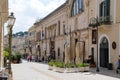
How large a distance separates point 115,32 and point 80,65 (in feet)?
16.0

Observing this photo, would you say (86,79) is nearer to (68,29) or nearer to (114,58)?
(114,58)

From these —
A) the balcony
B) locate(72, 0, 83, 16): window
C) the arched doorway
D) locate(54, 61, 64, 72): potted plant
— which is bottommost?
locate(54, 61, 64, 72): potted plant

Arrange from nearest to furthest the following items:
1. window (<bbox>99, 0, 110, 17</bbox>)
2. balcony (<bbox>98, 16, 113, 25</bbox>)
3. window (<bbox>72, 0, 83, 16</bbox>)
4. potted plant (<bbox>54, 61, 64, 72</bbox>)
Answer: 1. potted plant (<bbox>54, 61, 64, 72</bbox>)
2. balcony (<bbox>98, 16, 113, 25</bbox>)
3. window (<bbox>99, 0, 110, 17</bbox>)
4. window (<bbox>72, 0, 83, 16</bbox>)

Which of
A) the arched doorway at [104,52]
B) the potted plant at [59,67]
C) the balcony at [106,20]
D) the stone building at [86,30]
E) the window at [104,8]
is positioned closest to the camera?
the potted plant at [59,67]

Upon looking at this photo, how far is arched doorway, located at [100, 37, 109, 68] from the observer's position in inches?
1346

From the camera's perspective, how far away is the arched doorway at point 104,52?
112ft

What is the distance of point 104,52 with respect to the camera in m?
34.9

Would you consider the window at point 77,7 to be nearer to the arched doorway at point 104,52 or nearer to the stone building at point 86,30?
the stone building at point 86,30

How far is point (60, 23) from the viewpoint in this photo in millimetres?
55469

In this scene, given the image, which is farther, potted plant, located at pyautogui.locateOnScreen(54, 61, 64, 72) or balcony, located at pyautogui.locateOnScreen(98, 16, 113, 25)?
balcony, located at pyautogui.locateOnScreen(98, 16, 113, 25)

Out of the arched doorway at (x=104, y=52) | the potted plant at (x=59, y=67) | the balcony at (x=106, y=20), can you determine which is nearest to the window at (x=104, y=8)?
the balcony at (x=106, y=20)

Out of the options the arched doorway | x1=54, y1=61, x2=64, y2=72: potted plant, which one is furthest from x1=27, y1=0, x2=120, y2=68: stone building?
x1=54, y1=61, x2=64, y2=72: potted plant

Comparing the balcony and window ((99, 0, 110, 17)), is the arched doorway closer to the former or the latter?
the balcony

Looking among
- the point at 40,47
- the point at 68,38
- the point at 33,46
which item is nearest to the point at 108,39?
the point at 68,38
